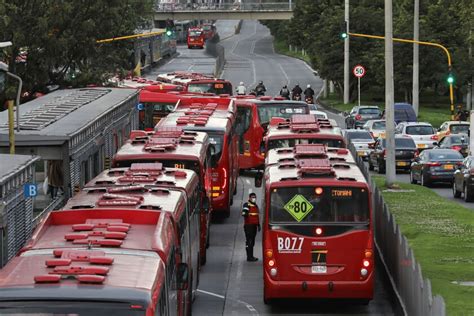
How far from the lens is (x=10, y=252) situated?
57.5 ft

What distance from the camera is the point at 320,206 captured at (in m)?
23.1

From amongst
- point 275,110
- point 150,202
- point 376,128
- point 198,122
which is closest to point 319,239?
point 150,202

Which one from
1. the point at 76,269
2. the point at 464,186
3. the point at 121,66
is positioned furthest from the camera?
the point at 121,66

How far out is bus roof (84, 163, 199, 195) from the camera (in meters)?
21.7

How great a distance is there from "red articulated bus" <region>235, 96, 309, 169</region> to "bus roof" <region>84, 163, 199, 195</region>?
2274cm

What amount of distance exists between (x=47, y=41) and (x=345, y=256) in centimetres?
2735

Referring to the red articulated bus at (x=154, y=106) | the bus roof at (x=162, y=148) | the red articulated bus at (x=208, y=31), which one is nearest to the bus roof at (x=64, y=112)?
the bus roof at (x=162, y=148)

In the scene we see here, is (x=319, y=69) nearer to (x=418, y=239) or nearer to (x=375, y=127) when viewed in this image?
(x=375, y=127)

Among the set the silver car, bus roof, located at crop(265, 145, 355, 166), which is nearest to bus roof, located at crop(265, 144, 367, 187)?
bus roof, located at crop(265, 145, 355, 166)

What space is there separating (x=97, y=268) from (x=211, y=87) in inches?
2004

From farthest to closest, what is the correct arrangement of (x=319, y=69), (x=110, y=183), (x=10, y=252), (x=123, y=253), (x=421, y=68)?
(x=319, y=69) → (x=421, y=68) → (x=110, y=183) → (x=10, y=252) → (x=123, y=253)

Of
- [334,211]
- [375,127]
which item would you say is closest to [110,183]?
[334,211]

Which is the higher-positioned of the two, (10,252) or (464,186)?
(10,252)

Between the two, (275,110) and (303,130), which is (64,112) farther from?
(275,110)
